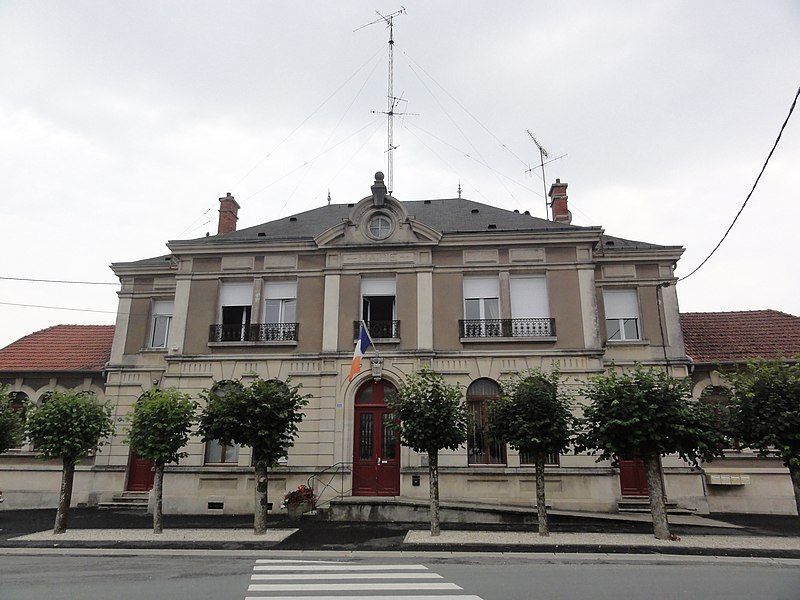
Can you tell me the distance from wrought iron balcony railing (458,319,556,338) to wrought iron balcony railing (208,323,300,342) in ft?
18.2

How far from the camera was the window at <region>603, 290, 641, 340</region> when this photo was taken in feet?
58.7

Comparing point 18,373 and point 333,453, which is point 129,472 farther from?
point 333,453

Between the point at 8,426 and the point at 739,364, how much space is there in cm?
2174

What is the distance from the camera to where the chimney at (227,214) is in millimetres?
20953

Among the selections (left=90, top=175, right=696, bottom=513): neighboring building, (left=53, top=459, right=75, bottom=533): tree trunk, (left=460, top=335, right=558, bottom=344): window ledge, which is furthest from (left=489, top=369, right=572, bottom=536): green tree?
(left=53, top=459, right=75, bottom=533): tree trunk

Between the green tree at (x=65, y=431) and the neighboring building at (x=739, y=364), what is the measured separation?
1631cm

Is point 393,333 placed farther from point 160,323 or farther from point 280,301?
point 160,323

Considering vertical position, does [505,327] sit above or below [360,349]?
above

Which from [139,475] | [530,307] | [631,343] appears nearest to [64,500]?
[139,475]

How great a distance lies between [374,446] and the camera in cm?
1664

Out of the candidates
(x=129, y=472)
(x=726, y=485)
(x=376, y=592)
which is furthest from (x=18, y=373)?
(x=726, y=485)

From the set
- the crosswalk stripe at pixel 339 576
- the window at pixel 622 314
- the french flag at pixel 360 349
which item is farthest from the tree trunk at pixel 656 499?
the french flag at pixel 360 349

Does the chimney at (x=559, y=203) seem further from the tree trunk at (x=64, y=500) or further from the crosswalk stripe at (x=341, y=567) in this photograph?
the tree trunk at (x=64, y=500)

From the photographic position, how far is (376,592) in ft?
25.3
